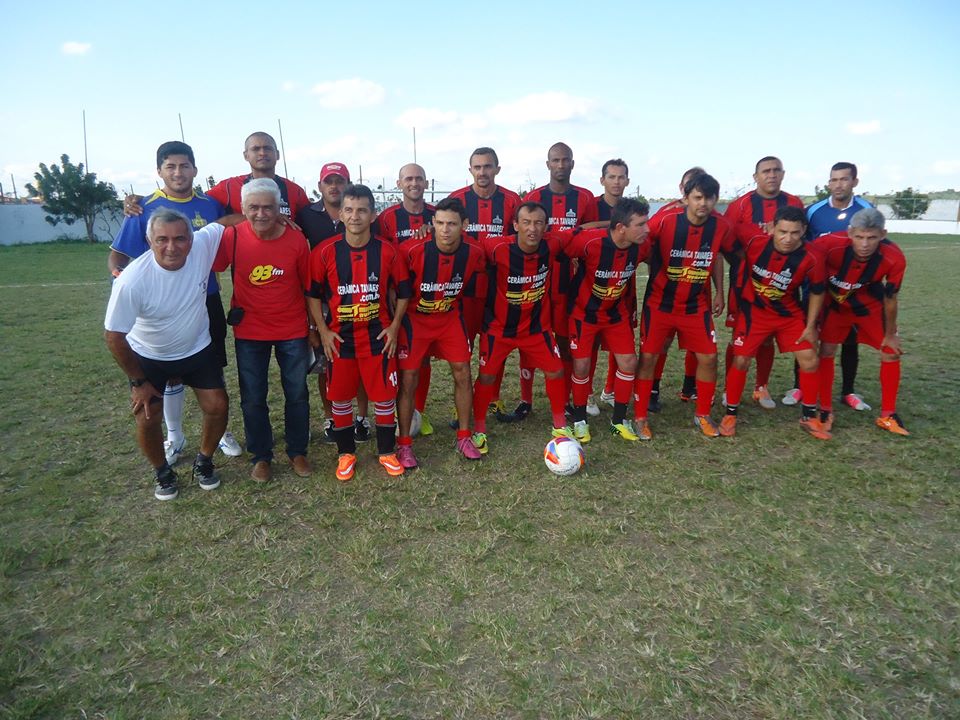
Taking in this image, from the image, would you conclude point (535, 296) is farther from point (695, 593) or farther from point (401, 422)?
point (695, 593)

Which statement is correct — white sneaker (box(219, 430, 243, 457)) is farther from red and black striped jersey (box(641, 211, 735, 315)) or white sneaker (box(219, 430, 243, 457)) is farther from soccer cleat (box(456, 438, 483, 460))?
red and black striped jersey (box(641, 211, 735, 315))

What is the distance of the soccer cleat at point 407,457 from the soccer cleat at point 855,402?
4008 mm

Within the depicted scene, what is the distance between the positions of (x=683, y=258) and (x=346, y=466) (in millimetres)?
3045

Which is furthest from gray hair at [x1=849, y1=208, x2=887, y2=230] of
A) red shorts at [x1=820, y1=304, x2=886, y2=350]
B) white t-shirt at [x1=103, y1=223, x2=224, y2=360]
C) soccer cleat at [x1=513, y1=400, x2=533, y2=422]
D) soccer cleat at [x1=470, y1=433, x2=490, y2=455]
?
white t-shirt at [x1=103, y1=223, x2=224, y2=360]

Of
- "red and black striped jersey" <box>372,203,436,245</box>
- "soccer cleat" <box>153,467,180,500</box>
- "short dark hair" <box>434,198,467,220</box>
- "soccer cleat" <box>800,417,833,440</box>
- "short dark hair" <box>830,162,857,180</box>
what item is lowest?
"soccer cleat" <box>800,417,833,440</box>

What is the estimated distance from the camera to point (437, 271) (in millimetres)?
4219

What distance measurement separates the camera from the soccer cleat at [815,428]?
4695mm

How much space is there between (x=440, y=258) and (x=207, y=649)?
2.73m

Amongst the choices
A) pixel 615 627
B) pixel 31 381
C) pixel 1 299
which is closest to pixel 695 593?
pixel 615 627

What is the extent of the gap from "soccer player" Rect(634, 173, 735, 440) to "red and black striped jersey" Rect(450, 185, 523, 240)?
1180 mm

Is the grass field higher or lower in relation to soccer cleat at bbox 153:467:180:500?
lower

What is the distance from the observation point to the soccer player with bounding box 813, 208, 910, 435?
15.2ft

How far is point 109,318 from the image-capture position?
3.30 metres

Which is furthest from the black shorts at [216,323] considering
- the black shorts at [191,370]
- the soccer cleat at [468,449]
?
the soccer cleat at [468,449]
